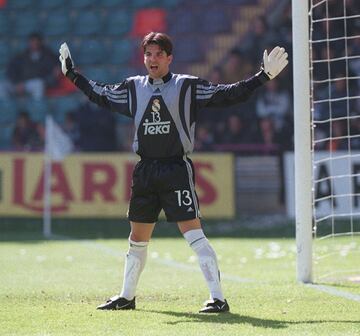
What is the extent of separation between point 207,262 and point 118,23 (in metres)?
17.2

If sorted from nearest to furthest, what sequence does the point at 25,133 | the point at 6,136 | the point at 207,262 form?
the point at 207,262 < the point at 25,133 < the point at 6,136

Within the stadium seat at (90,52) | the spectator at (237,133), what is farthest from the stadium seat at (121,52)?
the spectator at (237,133)

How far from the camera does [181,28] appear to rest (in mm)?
23500

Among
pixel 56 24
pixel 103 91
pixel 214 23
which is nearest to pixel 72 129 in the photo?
pixel 56 24

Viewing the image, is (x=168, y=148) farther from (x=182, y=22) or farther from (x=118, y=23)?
(x=118, y=23)

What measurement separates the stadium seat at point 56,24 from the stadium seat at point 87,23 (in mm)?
192

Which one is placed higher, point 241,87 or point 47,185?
point 241,87

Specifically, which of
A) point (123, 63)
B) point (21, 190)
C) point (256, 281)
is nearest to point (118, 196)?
point (21, 190)

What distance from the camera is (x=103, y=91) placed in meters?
7.70

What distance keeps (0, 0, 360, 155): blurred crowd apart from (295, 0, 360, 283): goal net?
4 cm

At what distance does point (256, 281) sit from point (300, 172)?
116 centimetres

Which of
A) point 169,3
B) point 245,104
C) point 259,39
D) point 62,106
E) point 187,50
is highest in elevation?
point 169,3

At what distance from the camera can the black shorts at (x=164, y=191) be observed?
738 cm

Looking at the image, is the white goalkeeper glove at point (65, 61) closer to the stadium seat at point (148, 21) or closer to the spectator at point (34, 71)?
the spectator at point (34, 71)
